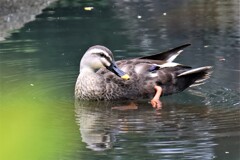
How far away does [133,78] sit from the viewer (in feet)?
20.3

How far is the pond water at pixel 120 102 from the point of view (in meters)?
4.27

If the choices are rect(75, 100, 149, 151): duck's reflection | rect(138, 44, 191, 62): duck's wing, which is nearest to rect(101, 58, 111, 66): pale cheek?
rect(75, 100, 149, 151): duck's reflection

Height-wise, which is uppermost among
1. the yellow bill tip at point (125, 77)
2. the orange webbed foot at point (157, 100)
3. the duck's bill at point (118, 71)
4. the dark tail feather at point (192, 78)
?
the duck's bill at point (118, 71)

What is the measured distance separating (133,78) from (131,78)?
24 millimetres

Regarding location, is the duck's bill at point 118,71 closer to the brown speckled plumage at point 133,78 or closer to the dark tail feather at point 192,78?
the brown speckled plumage at point 133,78

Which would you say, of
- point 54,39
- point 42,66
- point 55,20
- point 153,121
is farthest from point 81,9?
point 153,121

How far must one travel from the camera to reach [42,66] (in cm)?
746

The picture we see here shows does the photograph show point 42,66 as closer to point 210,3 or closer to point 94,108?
point 94,108

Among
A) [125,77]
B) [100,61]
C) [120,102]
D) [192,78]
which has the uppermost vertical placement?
[100,61]

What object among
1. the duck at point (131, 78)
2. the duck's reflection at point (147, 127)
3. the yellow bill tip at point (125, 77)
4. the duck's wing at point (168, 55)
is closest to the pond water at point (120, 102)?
the duck's reflection at point (147, 127)

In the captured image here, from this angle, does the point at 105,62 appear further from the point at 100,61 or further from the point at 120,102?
the point at 120,102

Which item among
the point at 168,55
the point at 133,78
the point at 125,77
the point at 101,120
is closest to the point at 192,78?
the point at 168,55

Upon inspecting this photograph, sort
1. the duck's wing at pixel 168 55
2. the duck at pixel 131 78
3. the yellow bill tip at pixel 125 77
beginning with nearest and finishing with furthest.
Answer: the yellow bill tip at pixel 125 77 < the duck at pixel 131 78 < the duck's wing at pixel 168 55

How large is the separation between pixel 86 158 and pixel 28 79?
9.43ft
